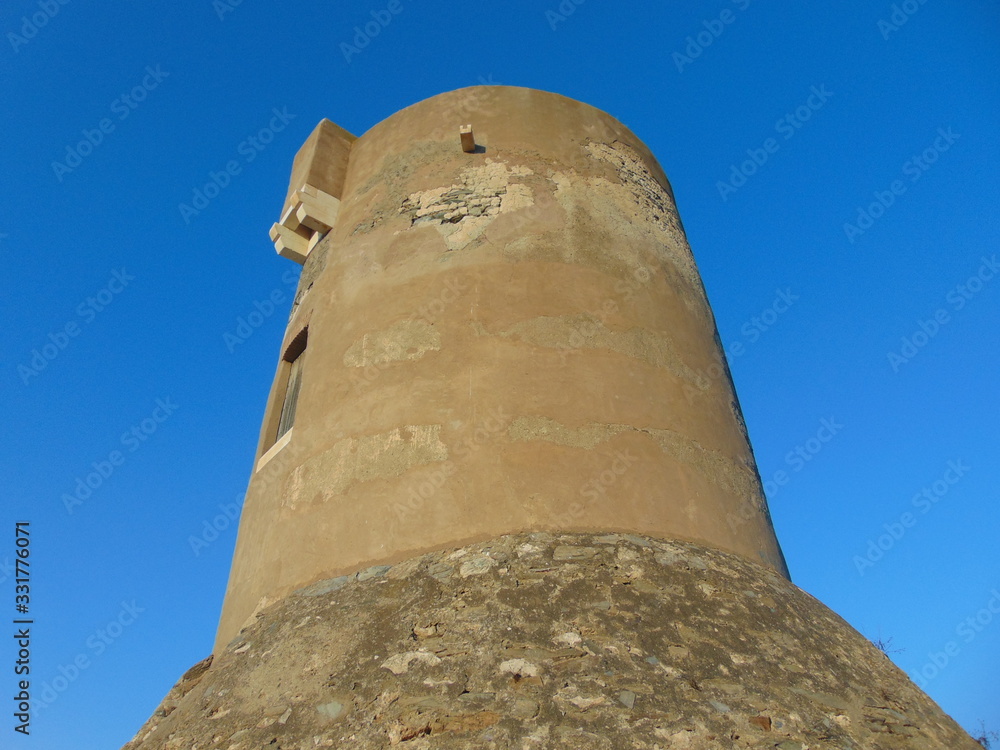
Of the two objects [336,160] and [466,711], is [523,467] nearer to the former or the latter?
[466,711]

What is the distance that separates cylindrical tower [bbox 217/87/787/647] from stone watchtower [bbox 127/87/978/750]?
2 cm

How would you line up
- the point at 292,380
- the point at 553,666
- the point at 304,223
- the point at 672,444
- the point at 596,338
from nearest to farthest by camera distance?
the point at 553,666 < the point at 672,444 < the point at 596,338 < the point at 292,380 < the point at 304,223

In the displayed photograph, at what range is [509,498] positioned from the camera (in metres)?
4.04

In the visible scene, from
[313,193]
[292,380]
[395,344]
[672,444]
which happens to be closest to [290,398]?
[292,380]

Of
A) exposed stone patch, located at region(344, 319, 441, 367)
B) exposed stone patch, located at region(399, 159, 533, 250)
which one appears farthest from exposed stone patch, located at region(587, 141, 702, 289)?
exposed stone patch, located at region(344, 319, 441, 367)

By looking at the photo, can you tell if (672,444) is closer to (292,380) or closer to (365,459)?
(365,459)

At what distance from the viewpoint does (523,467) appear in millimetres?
4141

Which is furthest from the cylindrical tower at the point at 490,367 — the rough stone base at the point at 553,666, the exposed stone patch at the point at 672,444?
the rough stone base at the point at 553,666

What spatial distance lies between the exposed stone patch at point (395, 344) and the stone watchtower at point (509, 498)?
17 mm

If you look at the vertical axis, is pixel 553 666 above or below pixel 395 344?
below

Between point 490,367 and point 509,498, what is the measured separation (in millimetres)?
898

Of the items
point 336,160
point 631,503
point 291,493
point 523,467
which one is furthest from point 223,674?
point 336,160

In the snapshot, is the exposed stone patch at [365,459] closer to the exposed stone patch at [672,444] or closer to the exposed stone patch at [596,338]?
the exposed stone patch at [672,444]

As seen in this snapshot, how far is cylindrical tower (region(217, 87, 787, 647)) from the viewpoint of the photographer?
13.7 feet
